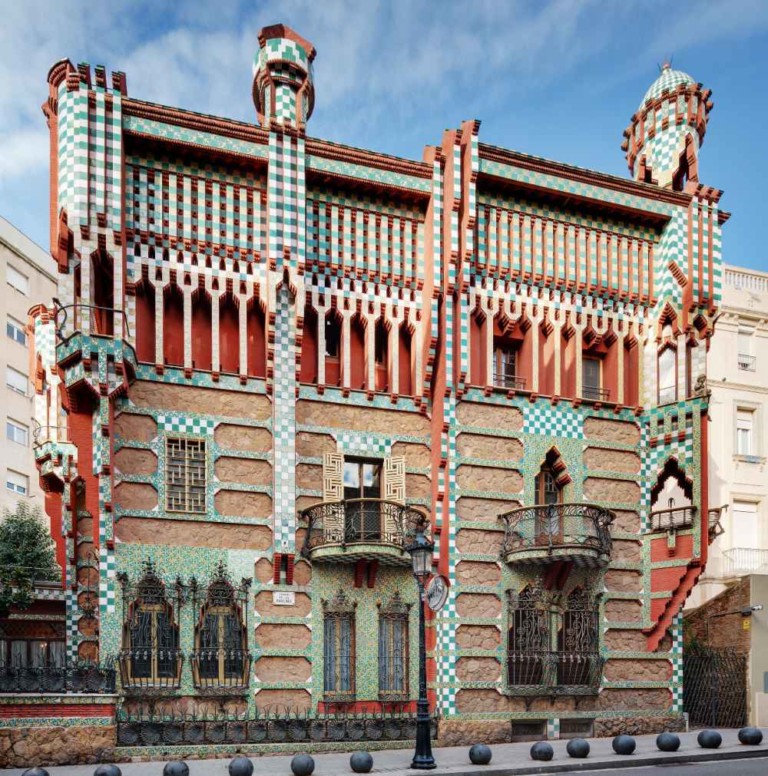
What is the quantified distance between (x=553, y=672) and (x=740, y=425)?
14.1 m

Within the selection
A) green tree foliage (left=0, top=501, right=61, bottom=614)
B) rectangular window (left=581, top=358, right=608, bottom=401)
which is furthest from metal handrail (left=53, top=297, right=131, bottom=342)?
rectangular window (left=581, top=358, right=608, bottom=401)

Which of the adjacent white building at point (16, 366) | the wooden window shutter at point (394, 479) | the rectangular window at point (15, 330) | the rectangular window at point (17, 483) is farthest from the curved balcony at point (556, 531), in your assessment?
the rectangular window at point (15, 330)

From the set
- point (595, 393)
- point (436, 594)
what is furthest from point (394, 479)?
point (595, 393)

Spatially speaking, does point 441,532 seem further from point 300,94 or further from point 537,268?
point 300,94

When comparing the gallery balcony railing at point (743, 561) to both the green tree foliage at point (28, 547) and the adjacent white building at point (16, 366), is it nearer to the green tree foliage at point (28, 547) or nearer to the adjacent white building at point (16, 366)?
the green tree foliage at point (28, 547)

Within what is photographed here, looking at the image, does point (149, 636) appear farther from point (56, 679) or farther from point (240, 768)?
point (240, 768)

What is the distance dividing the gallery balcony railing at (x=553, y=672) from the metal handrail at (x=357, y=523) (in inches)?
151

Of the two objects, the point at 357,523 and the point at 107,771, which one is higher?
the point at 357,523

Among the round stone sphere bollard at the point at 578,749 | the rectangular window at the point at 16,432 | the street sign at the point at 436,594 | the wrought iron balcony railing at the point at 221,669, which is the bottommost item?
the round stone sphere bollard at the point at 578,749

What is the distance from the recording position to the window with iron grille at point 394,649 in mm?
20703

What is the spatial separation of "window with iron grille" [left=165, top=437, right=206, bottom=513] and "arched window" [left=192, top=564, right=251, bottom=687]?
147cm

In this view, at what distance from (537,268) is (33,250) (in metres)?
32.2

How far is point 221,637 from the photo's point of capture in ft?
64.1

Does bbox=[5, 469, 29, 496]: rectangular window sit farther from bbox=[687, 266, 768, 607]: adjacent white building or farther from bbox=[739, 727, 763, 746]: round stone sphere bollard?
bbox=[739, 727, 763, 746]: round stone sphere bollard
